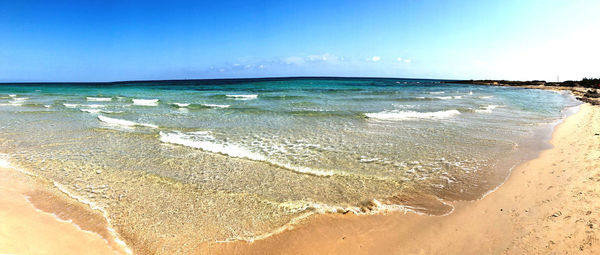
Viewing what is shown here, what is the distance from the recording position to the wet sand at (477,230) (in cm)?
365

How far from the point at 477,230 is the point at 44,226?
695 cm

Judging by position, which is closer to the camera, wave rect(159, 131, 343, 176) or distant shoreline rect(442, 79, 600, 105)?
wave rect(159, 131, 343, 176)

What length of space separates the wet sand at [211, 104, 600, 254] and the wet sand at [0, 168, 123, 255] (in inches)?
73.2

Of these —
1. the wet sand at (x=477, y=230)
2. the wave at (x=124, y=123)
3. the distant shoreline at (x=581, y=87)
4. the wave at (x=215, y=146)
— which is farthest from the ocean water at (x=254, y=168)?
the distant shoreline at (x=581, y=87)

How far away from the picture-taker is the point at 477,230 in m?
4.08

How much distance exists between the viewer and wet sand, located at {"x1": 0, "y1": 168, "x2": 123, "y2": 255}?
12.0 feet

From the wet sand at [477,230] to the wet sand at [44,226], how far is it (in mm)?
1859

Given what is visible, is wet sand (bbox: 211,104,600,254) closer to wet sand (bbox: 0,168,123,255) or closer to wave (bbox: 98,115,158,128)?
wet sand (bbox: 0,168,123,255)

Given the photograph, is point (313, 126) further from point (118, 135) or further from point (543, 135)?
point (543, 135)

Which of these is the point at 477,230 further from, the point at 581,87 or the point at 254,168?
the point at 581,87

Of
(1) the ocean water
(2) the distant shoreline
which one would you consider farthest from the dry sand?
(2) the distant shoreline

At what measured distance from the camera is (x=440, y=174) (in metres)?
6.26

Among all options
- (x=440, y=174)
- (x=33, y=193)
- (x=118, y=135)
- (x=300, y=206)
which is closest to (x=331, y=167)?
(x=300, y=206)

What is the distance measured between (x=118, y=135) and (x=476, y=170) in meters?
12.4
